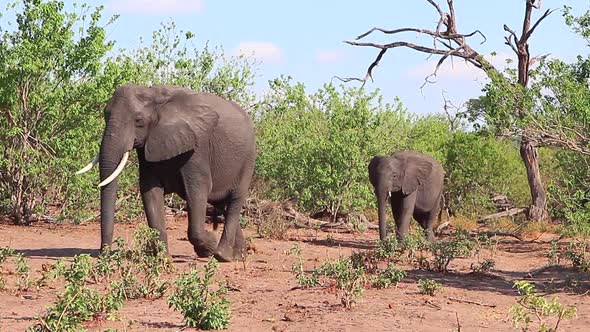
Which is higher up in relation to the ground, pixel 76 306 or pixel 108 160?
pixel 108 160

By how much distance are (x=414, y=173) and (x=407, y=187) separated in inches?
12.6

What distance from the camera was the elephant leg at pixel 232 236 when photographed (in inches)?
470

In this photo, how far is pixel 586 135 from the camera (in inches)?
460

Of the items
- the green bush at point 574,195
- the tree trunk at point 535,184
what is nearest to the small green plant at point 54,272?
the green bush at point 574,195

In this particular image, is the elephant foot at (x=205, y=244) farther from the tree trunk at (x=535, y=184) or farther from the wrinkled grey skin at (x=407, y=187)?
the tree trunk at (x=535, y=184)

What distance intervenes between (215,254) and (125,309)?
3.83 m

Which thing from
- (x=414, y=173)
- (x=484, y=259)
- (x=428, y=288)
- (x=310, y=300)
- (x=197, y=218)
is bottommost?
(x=310, y=300)

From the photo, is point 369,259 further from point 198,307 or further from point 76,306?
point 76,306

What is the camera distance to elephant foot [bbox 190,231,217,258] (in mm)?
11523

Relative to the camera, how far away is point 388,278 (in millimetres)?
9734

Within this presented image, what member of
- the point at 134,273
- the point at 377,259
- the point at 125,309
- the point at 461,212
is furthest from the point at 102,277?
the point at 461,212

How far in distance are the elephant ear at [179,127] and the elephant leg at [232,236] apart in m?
1.19

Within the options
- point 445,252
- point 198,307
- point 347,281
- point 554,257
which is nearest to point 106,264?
point 198,307

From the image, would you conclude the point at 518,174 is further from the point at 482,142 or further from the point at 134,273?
the point at 134,273
